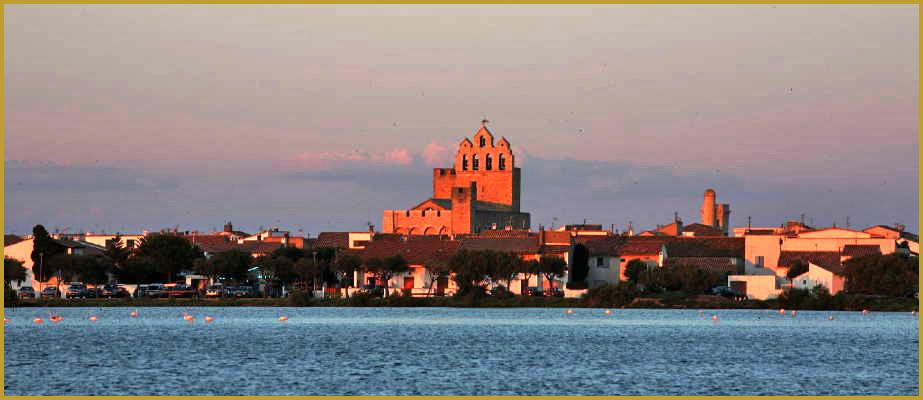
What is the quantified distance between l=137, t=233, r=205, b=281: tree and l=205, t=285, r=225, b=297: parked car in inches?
212

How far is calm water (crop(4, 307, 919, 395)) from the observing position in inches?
1624

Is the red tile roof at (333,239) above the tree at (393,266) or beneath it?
above

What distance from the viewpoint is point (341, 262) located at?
114 metres

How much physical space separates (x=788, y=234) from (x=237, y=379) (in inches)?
3573

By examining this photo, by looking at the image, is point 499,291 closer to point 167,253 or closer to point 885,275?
point 885,275

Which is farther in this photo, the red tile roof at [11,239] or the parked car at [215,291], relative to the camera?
the red tile roof at [11,239]

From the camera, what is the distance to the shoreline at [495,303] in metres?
93.4

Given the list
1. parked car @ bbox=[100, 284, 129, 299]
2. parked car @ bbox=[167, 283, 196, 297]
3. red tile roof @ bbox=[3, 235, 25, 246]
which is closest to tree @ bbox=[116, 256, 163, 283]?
parked car @ bbox=[100, 284, 129, 299]

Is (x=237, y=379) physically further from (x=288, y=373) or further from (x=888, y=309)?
(x=888, y=309)

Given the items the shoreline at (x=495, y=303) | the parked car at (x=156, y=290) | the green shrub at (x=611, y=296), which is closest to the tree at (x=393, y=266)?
the shoreline at (x=495, y=303)

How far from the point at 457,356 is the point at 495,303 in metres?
47.2

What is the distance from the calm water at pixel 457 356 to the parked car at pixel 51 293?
69.4 ft

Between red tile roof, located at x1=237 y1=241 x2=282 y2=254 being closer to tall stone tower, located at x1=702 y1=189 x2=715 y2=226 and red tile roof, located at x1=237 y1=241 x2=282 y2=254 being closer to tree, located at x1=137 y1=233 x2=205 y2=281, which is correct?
tree, located at x1=137 y1=233 x2=205 y2=281

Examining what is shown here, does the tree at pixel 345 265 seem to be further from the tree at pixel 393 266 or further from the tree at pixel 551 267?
the tree at pixel 551 267
